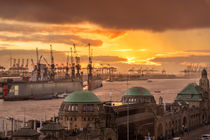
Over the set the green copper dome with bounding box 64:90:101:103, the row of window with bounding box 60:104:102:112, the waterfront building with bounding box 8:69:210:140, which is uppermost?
the green copper dome with bounding box 64:90:101:103

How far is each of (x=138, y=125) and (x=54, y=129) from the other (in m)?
30.2

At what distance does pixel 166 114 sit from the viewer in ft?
332

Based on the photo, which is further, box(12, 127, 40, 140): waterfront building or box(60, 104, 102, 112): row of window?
box(60, 104, 102, 112): row of window

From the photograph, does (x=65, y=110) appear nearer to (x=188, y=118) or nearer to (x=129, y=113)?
(x=129, y=113)

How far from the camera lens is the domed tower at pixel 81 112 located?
70.2 meters

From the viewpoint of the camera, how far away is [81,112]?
7075 centimetres

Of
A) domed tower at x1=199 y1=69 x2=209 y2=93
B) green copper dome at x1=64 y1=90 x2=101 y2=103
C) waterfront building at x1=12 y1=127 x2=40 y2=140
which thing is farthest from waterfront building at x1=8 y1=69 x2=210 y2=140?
waterfront building at x1=12 y1=127 x2=40 y2=140

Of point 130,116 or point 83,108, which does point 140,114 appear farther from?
point 83,108

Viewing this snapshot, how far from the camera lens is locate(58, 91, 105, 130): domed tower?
70.2 metres

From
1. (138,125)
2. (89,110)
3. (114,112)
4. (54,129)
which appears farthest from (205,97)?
(54,129)

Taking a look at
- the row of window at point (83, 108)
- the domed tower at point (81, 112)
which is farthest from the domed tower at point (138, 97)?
the row of window at point (83, 108)

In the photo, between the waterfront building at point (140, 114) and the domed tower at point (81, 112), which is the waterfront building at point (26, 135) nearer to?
the waterfront building at point (140, 114)

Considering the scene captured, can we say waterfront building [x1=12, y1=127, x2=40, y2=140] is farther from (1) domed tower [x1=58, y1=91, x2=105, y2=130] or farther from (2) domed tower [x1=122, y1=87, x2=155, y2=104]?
(2) domed tower [x1=122, y1=87, x2=155, y2=104]

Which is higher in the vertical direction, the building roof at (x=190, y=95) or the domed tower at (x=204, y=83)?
the domed tower at (x=204, y=83)
